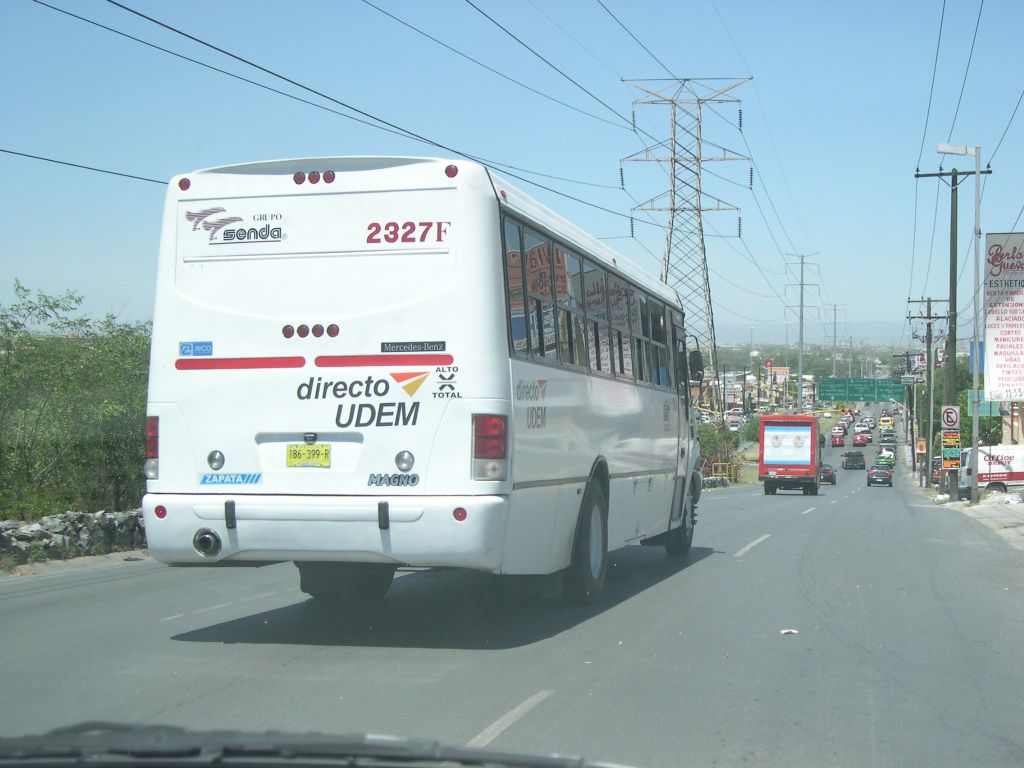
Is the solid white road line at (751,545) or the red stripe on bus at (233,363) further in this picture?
the solid white road line at (751,545)

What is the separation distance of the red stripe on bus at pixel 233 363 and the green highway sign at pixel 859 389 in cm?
8356

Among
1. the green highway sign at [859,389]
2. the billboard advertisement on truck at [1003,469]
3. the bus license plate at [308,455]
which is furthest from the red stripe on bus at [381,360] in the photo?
the green highway sign at [859,389]

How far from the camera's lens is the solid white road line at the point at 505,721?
5513 mm

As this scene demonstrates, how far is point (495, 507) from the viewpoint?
7.49 metres

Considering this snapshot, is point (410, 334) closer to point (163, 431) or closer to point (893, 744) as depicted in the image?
point (163, 431)

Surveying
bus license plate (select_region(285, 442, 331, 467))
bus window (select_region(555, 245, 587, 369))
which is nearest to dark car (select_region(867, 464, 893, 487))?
bus window (select_region(555, 245, 587, 369))

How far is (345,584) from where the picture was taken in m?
9.85

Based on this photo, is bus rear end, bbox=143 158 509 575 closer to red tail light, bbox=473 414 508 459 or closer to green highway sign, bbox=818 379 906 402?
red tail light, bbox=473 414 508 459

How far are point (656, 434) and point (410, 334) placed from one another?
5.96 meters

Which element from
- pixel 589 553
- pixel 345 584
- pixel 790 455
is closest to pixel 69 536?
pixel 345 584

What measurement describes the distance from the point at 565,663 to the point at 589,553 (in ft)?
7.76

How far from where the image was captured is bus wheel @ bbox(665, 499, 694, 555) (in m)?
14.6

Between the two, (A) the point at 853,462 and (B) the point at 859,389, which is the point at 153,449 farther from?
(A) the point at 853,462

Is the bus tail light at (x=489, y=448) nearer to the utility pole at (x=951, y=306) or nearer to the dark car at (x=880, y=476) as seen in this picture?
the utility pole at (x=951, y=306)
